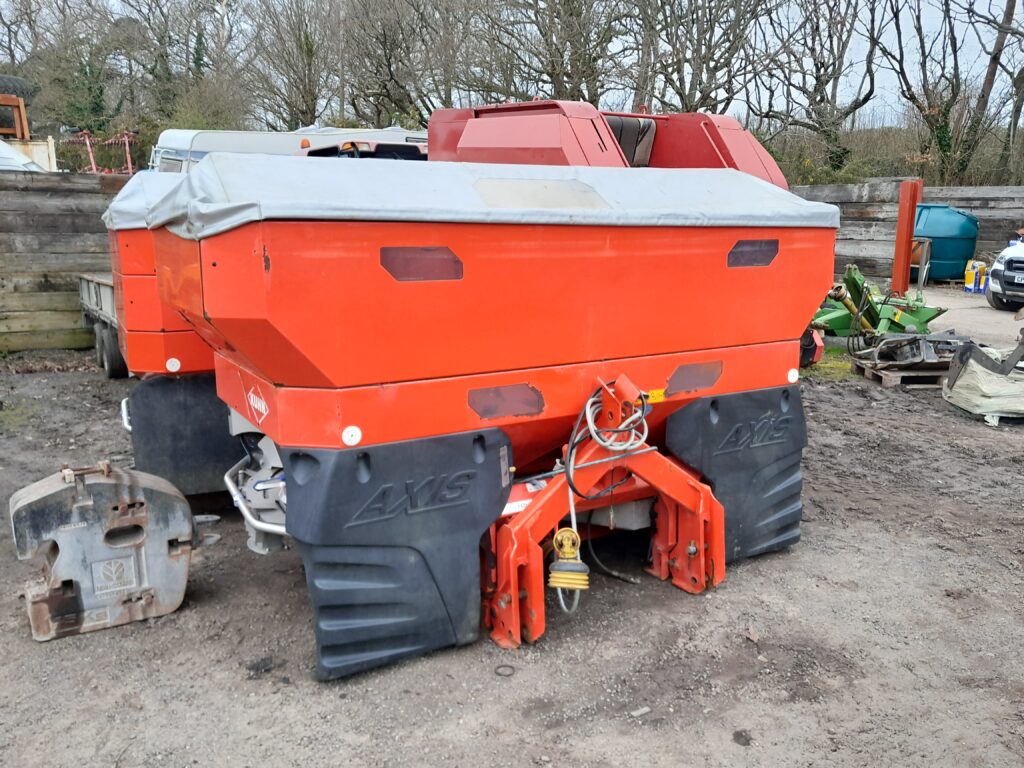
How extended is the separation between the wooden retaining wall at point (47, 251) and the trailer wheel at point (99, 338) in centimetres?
47

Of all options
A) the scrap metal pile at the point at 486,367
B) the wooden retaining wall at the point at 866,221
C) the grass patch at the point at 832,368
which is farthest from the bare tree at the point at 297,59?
the scrap metal pile at the point at 486,367

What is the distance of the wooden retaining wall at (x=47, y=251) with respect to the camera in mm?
8398

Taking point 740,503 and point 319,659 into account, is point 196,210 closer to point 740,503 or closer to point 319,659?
point 319,659

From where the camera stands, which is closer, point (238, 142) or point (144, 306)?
point (144, 306)

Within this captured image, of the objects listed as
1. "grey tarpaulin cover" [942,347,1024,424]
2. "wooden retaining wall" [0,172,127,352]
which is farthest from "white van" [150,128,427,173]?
"grey tarpaulin cover" [942,347,1024,424]

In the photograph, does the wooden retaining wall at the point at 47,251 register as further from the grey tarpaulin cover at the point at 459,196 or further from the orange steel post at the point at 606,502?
the orange steel post at the point at 606,502

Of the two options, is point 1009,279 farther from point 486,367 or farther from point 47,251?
point 47,251

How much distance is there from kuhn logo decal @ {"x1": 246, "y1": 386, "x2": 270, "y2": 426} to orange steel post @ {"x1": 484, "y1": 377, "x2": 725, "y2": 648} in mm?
892

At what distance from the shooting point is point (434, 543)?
9.66 feet

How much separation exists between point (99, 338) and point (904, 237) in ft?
28.4

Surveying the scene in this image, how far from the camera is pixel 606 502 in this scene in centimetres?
337

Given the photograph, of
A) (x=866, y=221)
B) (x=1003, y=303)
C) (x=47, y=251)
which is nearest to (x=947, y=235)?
(x=1003, y=303)

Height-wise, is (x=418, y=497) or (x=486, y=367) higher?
(x=486, y=367)

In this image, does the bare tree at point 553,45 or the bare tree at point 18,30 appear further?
the bare tree at point 18,30
